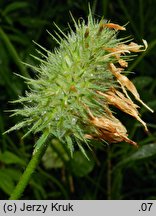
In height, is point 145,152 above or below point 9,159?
below

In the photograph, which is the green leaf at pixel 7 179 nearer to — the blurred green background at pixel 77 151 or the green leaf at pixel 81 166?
the blurred green background at pixel 77 151

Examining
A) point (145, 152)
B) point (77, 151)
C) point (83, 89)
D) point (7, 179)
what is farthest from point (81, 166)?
point (83, 89)

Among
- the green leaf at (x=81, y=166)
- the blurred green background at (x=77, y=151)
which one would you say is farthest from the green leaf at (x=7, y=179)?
the green leaf at (x=81, y=166)

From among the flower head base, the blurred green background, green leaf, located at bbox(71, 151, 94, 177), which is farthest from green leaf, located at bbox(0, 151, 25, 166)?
the flower head base

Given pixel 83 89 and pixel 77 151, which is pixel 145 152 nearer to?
pixel 77 151

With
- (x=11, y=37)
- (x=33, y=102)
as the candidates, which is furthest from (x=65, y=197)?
(x=33, y=102)

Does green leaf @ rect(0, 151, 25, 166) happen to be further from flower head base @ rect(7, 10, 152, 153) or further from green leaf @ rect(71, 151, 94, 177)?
flower head base @ rect(7, 10, 152, 153)
